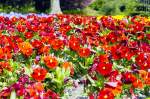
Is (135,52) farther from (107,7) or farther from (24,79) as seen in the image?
(107,7)

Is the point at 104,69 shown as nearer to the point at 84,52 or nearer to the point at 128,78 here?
the point at 128,78

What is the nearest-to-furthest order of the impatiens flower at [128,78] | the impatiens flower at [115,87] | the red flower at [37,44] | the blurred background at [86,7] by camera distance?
the impatiens flower at [115,87] → the impatiens flower at [128,78] → the red flower at [37,44] → the blurred background at [86,7]

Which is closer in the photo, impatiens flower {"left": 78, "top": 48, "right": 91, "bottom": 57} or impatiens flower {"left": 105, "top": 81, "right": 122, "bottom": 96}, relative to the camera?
impatiens flower {"left": 105, "top": 81, "right": 122, "bottom": 96}

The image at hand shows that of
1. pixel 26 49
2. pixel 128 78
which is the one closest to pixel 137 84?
pixel 128 78

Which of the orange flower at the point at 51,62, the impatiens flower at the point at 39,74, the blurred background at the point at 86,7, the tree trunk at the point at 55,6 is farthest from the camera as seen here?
the tree trunk at the point at 55,6

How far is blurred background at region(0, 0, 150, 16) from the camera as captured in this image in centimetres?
2969

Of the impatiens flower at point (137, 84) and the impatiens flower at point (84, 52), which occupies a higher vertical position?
the impatiens flower at point (84, 52)

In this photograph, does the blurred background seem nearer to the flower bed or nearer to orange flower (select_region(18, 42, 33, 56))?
the flower bed

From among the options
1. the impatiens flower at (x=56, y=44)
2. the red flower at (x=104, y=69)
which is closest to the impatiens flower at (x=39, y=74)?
the red flower at (x=104, y=69)

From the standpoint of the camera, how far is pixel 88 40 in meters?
8.06

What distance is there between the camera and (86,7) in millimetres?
32688

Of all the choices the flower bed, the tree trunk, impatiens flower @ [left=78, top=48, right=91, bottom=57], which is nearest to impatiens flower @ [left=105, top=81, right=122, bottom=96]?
the flower bed

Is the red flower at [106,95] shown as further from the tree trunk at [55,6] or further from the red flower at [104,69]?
the tree trunk at [55,6]

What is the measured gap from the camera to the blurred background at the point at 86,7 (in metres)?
29.7
